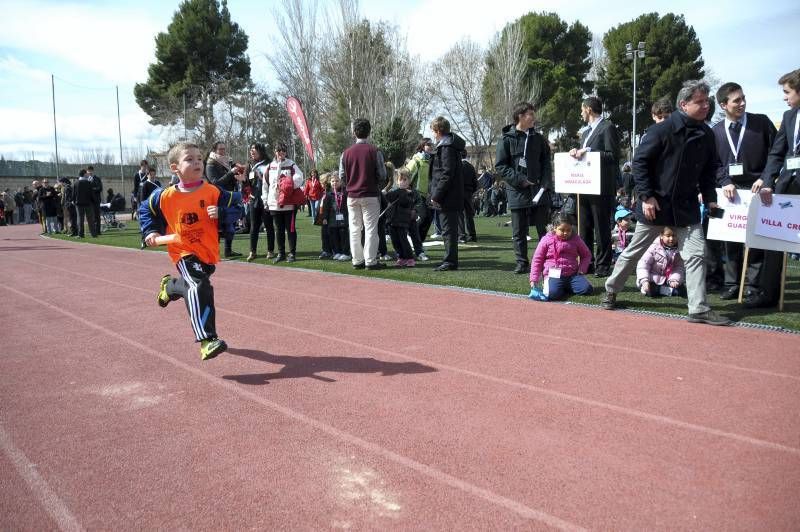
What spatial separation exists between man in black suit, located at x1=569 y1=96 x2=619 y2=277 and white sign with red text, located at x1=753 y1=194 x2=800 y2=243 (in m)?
2.33

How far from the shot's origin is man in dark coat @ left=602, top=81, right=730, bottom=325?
5.78m

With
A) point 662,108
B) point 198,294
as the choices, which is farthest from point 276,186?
point 662,108

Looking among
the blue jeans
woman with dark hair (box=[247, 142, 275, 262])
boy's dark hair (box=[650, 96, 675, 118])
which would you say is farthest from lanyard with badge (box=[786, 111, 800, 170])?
woman with dark hair (box=[247, 142, 275, 262])

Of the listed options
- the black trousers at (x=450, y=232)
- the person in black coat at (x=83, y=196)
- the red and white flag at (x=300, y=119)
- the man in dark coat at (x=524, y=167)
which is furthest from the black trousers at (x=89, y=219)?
the man in dark coat at (x=524, y=167)

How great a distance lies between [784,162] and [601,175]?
2.36 m

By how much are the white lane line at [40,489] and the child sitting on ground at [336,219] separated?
25.9 ft

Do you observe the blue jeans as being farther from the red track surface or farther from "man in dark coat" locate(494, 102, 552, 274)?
"man in dark coat" locate(494, 102, 552, 274)

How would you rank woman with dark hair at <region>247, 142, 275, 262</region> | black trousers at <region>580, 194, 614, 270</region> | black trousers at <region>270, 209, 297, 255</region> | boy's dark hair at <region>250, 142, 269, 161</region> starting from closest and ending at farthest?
black trousers at <region>580, 194, 614, 270</region>
black trousers at <region>270, 209, 297, 255</region>
woman with dark hair at <region>247, 142, 275, 262</region>
boy's dark hair at <region>250, 142, 269, 161</region>

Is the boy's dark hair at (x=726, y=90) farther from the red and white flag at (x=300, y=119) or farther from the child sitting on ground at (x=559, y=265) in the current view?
the red and white flag at (x=300, y=119)

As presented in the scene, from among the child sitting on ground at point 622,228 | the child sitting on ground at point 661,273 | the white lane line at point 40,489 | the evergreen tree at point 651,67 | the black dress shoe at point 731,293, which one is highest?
the evergreen tree at point 651,67

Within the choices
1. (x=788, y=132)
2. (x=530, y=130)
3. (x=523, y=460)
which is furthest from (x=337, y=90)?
(x=523, y=460)

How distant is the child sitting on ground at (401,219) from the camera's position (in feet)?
33.8

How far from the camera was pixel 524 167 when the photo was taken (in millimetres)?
8547

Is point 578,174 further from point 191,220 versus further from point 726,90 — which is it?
point 191,220
